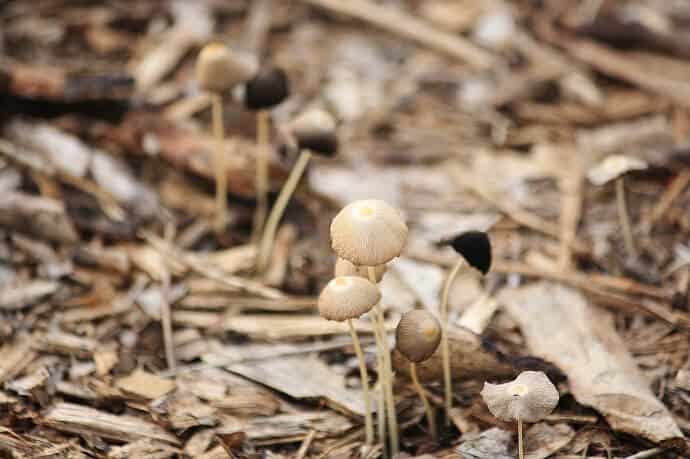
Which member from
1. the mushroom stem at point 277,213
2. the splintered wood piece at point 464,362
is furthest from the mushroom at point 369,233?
the mushroom stem at point 277,213

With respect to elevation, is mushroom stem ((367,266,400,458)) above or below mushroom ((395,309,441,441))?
below

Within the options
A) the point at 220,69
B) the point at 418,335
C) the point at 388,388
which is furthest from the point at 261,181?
the point at 418,335

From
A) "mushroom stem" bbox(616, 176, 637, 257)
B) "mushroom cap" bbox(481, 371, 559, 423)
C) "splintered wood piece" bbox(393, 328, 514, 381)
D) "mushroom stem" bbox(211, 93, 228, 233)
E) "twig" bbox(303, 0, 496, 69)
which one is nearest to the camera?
"mushroom cap" bbox(481, 371, 559, 423)

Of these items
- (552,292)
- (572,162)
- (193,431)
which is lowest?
(193,431)

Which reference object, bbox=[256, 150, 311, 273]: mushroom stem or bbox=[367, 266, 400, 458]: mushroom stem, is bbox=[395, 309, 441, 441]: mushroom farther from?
bbox=[256, 150, 311, 273]: mushroom stem

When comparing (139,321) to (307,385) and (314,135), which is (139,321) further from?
(314,135)

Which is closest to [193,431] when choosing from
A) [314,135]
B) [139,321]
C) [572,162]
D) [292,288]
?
[139,321]

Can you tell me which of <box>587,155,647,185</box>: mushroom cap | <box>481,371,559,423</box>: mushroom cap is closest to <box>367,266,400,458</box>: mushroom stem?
<box>481,371,559,423</box>: mushroom cap
